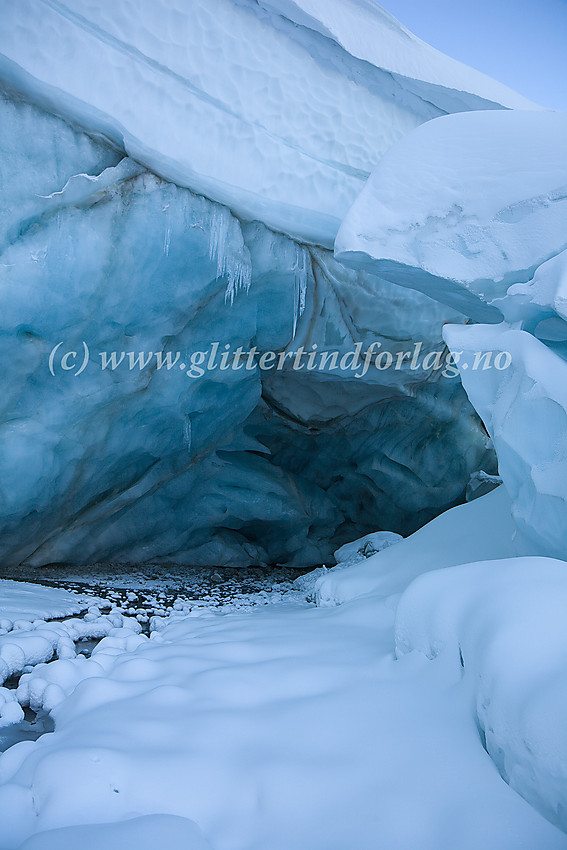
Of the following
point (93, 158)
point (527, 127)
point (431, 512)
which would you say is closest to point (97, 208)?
point (93, 158)

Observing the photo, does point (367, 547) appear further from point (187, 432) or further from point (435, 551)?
point (435, 551)

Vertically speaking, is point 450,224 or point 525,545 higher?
point 450,224

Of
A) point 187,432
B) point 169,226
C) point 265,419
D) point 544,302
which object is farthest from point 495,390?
point 265,419

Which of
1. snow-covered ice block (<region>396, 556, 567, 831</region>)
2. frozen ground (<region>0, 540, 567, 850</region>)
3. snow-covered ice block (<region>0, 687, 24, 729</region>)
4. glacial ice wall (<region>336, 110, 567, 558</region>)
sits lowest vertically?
snow-covered ice block (<region>0, 687, 24, 729</region>)

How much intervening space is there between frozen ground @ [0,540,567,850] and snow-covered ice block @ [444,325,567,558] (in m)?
1.08

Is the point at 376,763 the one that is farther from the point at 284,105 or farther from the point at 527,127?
the point at 284,105

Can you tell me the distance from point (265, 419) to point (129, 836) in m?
6.36

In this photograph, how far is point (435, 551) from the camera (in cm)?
356

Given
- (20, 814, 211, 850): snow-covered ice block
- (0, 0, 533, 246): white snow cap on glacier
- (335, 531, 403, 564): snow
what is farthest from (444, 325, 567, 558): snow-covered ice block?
(335, 531, 403, 564): snow

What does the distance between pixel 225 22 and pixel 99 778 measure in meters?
5.01

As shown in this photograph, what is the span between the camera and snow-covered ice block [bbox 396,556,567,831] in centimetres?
104

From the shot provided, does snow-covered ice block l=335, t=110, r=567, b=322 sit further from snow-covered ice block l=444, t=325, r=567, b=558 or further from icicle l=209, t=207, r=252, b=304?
icicle l=209, t=207, r=252, b=304

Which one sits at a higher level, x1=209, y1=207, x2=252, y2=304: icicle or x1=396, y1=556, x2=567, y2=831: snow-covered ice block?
x1=396, y1=556, x2=567, y2=831: snow-covered ice block

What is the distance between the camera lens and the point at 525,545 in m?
3.04
